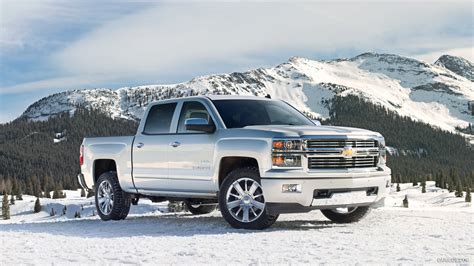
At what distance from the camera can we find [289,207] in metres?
8.73

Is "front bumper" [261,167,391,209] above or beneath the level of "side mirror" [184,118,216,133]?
beneath

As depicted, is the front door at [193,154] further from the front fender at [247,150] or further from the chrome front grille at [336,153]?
the chrome front grille at [336,153]

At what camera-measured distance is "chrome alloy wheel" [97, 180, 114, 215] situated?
11781 mm

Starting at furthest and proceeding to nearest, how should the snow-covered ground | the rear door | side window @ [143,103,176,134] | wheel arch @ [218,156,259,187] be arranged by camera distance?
side window @ [143,103,176,134] → the rear door → wheel arch @ [218,156,259,187] → the snow-covered ground

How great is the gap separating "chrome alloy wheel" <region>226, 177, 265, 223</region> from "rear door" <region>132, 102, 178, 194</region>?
170 centimetres

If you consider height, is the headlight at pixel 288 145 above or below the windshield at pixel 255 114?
below

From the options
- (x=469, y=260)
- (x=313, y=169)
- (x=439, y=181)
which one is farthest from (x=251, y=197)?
(x=439, y=181)

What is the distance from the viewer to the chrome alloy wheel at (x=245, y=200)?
9.04 m

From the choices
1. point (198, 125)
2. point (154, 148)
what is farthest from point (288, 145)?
point (154, 148)

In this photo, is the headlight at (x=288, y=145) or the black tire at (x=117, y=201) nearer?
the headlight at (x=288, y=145)

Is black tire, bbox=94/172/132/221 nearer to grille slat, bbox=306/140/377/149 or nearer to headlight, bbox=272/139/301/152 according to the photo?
headlight, bbox=272/139/301/152

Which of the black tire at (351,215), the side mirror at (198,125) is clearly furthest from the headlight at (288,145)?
the black tire at (351,215)

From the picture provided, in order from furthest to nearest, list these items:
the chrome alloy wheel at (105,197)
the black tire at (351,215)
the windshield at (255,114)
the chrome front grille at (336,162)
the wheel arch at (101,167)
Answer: the wheel arch at (101,167), the chrome alloy wheel at (105,197), the black tire at (351,215), the windshield at (255,114), the chrome front grille at (336,162)

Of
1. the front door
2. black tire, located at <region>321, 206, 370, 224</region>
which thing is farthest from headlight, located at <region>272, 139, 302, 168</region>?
black tire, located at <region>321, 206, 370, 224</region>
